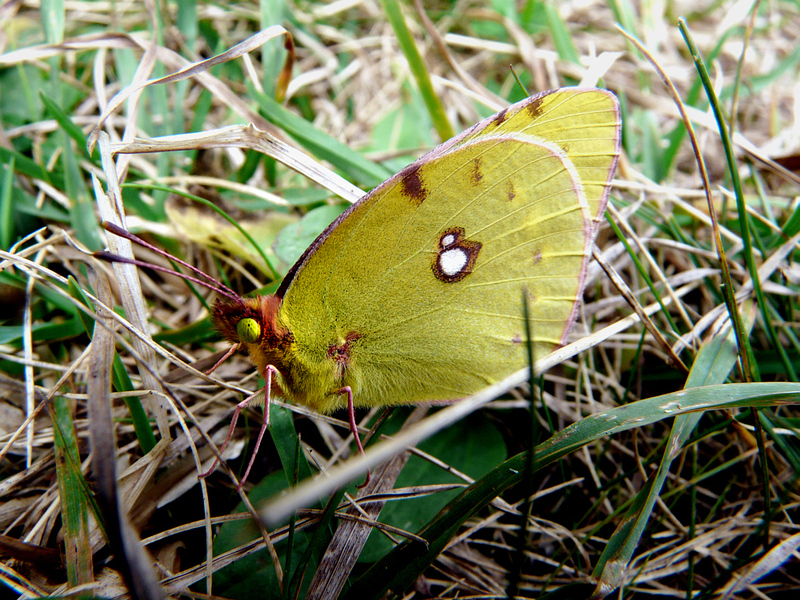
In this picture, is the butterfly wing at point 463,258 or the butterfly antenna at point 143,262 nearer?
the butterfly antenna at point 143,262

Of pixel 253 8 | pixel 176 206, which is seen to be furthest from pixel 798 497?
pixel 253 8

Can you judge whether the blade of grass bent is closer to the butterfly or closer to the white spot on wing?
the butterfly

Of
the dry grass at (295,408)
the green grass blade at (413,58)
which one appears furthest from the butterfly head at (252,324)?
the green grass blade at (413,58)

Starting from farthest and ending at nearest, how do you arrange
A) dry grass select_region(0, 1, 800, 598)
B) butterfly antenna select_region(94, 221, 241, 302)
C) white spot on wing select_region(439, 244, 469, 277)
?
1. white spot on wing select_region(439, 244, 469, 277)
2. dry grass select_region(0, 1, 800, 598)
3. butterfly antenna select_region(94, 221, 241, 302)

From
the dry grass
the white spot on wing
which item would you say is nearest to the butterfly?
the white spot on wing

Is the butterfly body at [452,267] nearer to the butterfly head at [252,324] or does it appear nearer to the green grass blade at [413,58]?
the butterfly head at [252,324]
